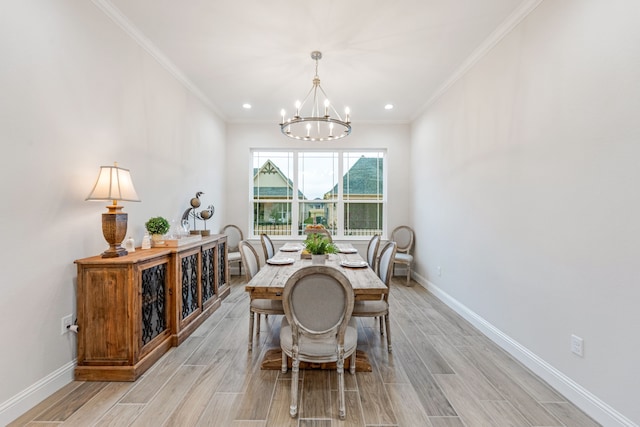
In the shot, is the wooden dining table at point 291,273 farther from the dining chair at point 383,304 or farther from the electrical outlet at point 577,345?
the electrical outlet at point 577,345

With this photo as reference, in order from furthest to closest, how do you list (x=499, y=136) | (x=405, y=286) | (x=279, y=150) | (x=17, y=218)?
1. (x=279, y=150)
2. (x=405, y=286)
3. (x=499, y=136)
4. (x=17, y=218)

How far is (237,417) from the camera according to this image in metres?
1.78

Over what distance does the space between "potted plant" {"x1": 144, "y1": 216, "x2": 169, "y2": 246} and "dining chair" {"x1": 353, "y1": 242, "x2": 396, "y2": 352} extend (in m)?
1.99

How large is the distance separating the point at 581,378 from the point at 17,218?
12.1ft

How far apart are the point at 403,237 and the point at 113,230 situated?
177 inches

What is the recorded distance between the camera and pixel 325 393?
2.01 metres

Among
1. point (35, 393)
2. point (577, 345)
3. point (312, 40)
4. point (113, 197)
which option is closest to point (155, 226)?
point (113, 197)

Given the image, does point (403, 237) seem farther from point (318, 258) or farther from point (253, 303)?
point (253, 303)

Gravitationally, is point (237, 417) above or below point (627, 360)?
below

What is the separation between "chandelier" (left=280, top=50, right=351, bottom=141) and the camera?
9.67 feet

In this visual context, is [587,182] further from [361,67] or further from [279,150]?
[279,150]

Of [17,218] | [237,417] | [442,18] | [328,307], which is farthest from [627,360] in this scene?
[17,218]

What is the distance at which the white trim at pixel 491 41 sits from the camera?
238cm

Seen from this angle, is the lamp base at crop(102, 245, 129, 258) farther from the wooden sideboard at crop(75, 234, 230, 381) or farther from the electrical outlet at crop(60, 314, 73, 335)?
the electrical outlet at crop(60, 314, 73, 335)
